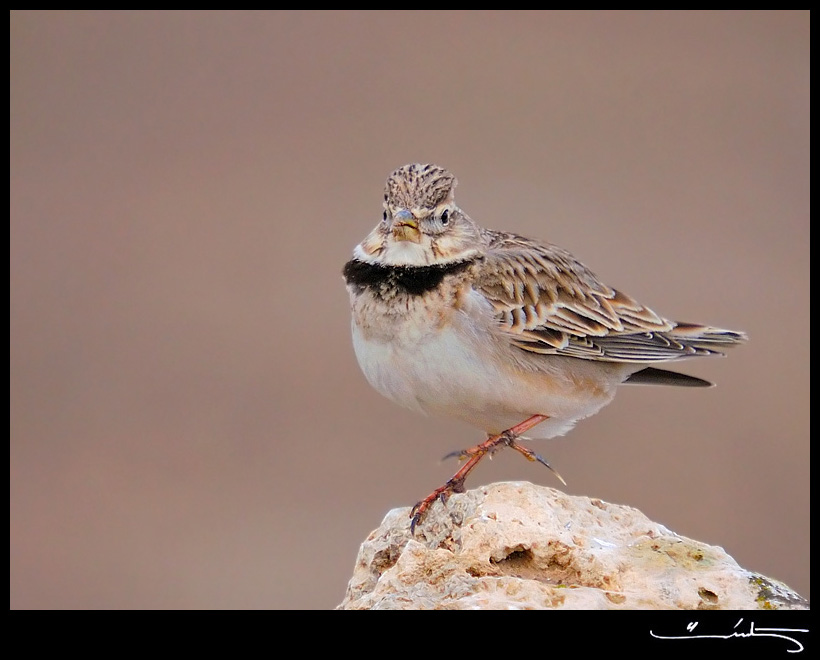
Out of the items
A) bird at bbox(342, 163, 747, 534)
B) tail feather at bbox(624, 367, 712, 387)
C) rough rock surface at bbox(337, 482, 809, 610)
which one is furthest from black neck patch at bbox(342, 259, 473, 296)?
tail feather at bbox(624, 367, 712, 387)

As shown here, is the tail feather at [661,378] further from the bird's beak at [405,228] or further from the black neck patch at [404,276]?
the bird's beak at [405,228]

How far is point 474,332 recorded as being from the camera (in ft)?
20.0

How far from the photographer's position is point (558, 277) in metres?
6.98

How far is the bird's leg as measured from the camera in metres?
5.34

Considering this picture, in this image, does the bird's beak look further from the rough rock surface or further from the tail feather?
the tail feather

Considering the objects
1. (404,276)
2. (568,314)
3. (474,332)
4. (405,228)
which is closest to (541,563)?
(474,332)

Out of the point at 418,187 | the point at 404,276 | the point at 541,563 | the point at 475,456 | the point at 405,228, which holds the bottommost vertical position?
the point at 541,563

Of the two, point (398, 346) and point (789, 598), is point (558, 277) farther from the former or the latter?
point (789, 598)

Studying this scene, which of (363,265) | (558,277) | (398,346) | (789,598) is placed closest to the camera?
(789,598)

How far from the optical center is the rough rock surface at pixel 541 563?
4.37 metres

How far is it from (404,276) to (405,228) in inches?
10.8

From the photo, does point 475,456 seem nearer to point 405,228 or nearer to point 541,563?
point 541,563

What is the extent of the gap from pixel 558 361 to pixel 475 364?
0.75m

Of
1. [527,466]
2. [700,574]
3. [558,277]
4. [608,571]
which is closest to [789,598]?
[700,574]
